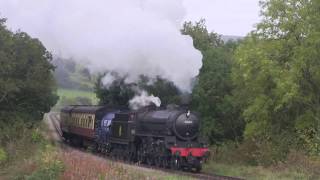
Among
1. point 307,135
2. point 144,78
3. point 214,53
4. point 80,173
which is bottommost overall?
point 80,173

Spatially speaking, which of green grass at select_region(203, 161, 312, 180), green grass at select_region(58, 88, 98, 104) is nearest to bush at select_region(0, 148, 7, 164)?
green grass at select_region(203, 161, 312, 180)

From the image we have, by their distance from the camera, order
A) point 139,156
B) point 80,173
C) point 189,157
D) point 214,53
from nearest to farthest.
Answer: point 80,173, point 189,157, point 139,156, point 214,53

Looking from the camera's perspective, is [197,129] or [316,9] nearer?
[197,129]

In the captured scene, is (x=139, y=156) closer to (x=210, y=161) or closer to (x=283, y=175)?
(x=210, y=161)

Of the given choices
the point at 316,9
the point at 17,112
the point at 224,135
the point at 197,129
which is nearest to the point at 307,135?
the point at 197,129

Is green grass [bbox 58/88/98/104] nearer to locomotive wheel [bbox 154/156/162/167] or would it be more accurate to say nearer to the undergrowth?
the undergrowth

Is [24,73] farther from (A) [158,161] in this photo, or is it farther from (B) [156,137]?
(A) [158,161]

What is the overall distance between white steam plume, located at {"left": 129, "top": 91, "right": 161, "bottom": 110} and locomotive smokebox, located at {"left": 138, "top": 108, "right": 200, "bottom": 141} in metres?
2.40

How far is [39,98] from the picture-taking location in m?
38.9

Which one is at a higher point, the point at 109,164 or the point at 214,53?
the point at 214,53

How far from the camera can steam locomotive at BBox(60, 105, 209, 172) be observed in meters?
24.3

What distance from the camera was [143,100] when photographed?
28.9 m

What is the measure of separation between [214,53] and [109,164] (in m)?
21.3

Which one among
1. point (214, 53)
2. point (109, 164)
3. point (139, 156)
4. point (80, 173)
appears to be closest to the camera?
point (80, 173)
